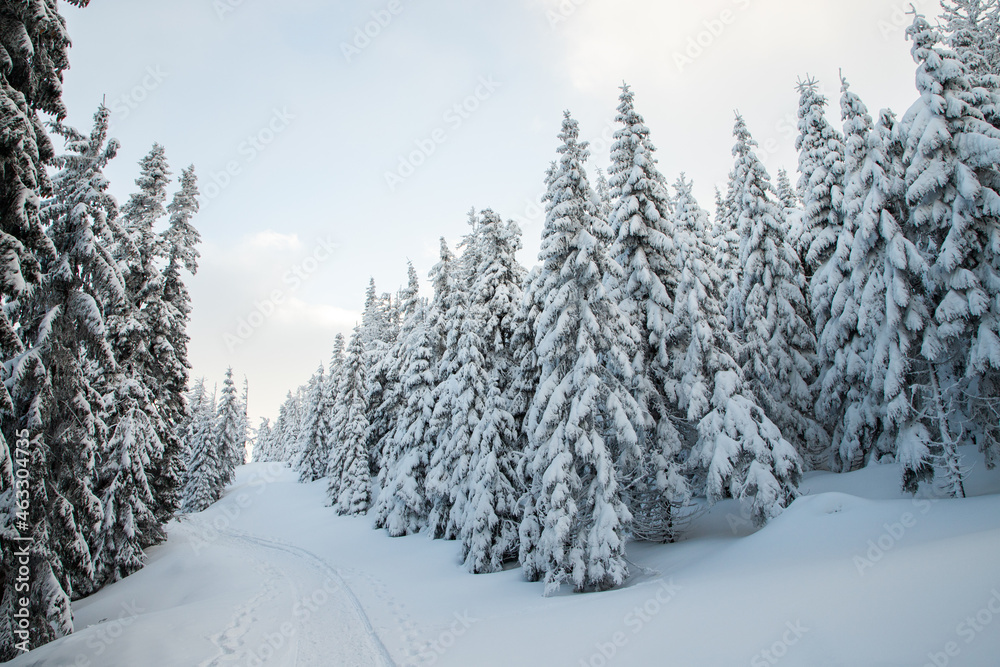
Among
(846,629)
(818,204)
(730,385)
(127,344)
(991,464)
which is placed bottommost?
(846,629)

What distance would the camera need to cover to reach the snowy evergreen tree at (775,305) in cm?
2194

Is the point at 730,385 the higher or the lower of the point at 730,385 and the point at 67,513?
the higher

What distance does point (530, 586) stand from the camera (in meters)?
15.8

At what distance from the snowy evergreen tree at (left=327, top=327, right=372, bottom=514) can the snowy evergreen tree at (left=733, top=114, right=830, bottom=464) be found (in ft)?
90.2

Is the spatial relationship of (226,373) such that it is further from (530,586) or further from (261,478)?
(530,586)

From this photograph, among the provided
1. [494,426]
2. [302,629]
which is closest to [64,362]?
[302,629]

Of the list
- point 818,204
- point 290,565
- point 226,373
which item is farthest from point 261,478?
point 818,204

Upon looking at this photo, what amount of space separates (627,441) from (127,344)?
2050cm

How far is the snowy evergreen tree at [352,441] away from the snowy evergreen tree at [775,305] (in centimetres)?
2748

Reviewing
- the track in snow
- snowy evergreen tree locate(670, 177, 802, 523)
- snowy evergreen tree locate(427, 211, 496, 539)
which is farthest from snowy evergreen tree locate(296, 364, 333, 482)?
snowy evergreen tree locate(670, 177, 802, 523)

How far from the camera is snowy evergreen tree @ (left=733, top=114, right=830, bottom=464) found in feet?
72.0

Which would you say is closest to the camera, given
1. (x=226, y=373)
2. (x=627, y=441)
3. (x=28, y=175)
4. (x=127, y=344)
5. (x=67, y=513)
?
(x=28, y=175)
